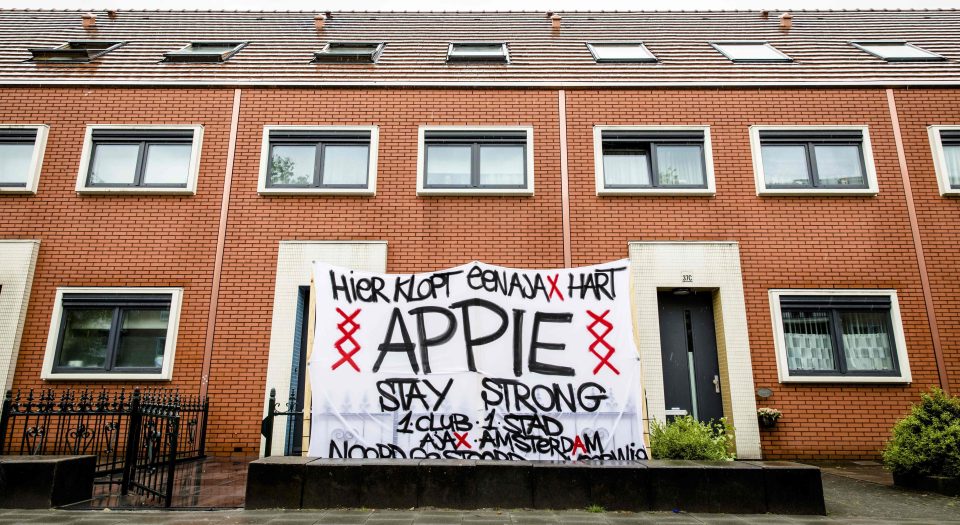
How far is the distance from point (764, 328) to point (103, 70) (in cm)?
1325

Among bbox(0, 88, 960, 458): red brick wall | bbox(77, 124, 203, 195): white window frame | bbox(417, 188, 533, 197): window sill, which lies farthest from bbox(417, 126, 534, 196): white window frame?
bbox(77, 124, 203, 195): white window frame

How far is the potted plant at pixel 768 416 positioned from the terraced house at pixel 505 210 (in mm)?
135

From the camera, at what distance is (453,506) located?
17.4ft

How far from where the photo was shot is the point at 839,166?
10547mm

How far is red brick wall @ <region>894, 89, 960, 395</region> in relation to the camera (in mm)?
9484

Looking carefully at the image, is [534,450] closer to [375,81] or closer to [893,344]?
[893,344]

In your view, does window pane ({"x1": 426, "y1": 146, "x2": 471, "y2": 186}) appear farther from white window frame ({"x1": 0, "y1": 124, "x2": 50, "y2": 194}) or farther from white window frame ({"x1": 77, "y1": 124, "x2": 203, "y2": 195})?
white window frame ({"x1": 0, "y1": 124, "x2": 50, "y2": 194})

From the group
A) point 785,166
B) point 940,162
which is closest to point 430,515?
point 785,166

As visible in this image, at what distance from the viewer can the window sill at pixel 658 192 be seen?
10.2m

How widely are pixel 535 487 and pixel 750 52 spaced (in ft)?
37.8

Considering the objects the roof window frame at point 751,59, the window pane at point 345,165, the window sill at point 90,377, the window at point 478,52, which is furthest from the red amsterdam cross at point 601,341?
the roof window frame at point 751,59

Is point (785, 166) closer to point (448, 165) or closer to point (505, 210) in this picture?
point (505, 210)

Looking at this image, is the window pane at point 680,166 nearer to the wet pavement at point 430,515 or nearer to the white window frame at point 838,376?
the white window frame at point 838,376

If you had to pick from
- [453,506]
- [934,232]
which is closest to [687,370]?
[934,232]
